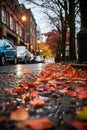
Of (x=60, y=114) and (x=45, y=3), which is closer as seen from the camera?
(x=60, y=114)

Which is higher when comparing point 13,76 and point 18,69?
point 13,76

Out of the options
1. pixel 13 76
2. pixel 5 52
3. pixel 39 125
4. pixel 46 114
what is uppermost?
pixel 5 52

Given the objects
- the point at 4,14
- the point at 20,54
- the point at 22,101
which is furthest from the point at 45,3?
the point at 22,101

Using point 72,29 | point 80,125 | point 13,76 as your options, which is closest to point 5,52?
point 72,29

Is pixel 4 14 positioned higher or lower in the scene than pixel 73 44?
higher

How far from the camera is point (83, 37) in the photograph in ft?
42.4

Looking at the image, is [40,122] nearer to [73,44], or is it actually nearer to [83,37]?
[83,37]

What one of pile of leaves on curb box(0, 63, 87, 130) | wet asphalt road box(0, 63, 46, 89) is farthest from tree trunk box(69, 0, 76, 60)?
pile of leaves on curb box(0, 63, 87, 130)

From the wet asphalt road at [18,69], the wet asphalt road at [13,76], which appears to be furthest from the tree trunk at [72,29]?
the wet asphalt road at [13,76]

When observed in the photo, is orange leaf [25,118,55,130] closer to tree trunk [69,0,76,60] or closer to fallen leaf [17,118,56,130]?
fallen leaf [17,118,56,130]

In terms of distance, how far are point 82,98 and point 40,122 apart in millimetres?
1735

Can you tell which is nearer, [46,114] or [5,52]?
[46,114]

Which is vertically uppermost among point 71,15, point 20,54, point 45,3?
point 45,3

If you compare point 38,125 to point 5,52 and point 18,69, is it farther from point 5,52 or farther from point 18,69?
point 5,52
